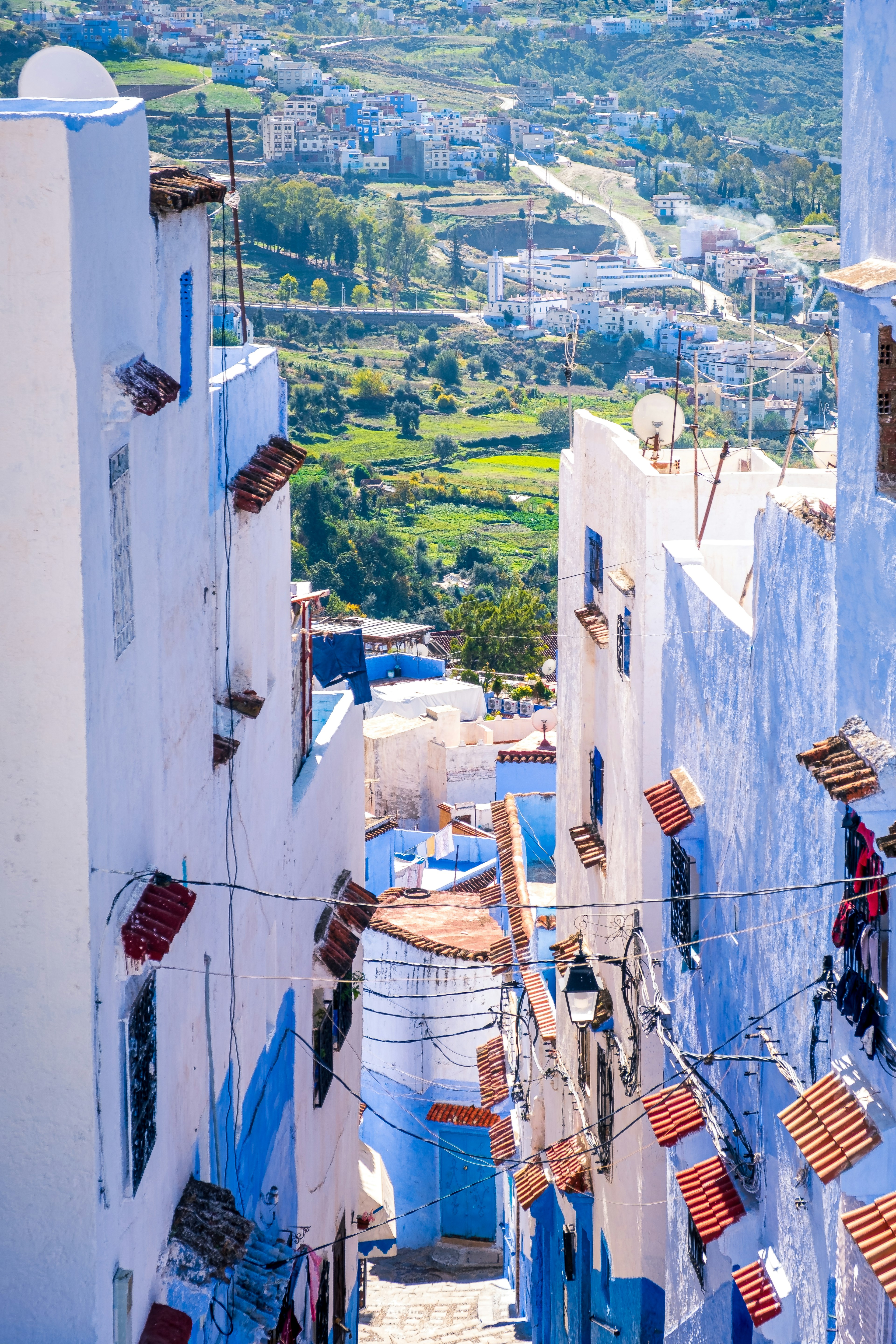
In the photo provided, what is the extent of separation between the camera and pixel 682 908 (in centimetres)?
1230

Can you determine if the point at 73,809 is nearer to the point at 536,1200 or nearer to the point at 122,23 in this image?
the point at 536,1200

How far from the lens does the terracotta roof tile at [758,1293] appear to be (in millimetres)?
9719

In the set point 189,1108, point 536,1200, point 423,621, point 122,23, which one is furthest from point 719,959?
point 122,23

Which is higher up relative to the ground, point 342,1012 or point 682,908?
point 682,908

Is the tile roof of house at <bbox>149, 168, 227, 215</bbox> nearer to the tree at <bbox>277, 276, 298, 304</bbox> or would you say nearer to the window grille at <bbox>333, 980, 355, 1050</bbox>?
the window grille at <bbox>333, 980, 355, 1050</bbox>

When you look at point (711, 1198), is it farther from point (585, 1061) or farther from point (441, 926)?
point (441, 926)

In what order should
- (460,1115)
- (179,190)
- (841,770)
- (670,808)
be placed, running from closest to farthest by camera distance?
(841,770) → (179,190) → (670,808) → (460,1115)

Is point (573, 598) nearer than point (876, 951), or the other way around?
point (876, 951)

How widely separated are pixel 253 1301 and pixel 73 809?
4545mm

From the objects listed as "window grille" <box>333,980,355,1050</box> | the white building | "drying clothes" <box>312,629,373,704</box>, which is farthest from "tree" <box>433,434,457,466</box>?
the white building

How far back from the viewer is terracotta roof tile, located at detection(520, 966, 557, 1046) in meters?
19.2

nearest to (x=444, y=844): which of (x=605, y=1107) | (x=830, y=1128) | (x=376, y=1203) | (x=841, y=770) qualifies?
(x=376, y=1203)

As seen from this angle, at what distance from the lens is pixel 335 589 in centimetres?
8381

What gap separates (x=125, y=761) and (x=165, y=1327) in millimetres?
3030
